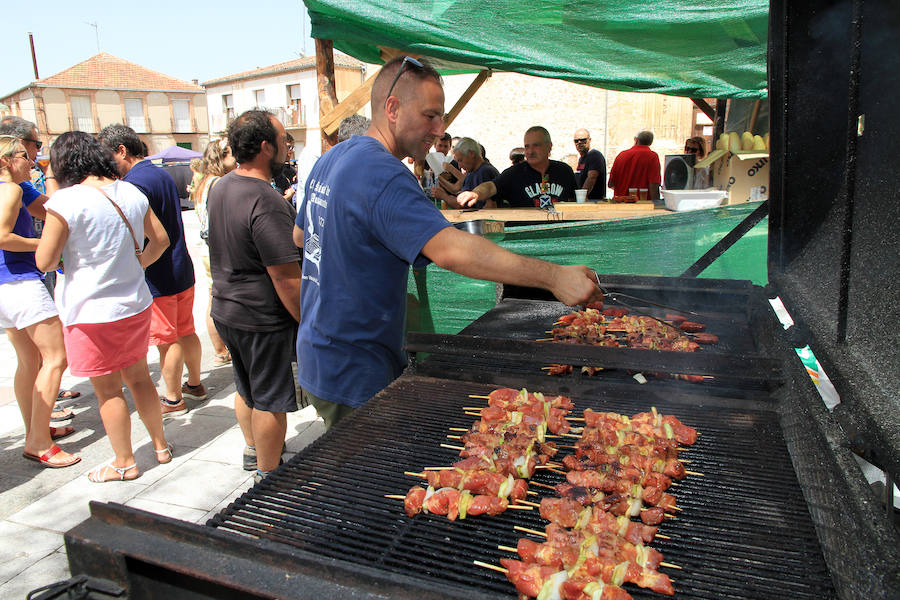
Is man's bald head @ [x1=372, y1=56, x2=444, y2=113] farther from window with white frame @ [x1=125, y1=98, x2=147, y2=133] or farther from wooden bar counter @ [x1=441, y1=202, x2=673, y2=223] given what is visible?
window with white frame @ [x1=125, y1=98, x2=147, y2=133]

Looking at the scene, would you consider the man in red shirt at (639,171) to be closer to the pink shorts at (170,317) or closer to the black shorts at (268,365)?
the pink shorts at (170,317)

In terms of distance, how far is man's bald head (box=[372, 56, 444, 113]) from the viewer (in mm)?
2781

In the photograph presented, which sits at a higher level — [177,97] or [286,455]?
[177,97]

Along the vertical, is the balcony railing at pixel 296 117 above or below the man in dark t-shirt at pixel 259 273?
above

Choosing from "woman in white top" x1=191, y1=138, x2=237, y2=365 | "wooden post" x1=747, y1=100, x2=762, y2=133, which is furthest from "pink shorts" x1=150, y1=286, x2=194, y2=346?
"wooden post" x1=747, y1=100, x2=762, y2=133

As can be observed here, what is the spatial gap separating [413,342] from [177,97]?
59119 millimetres

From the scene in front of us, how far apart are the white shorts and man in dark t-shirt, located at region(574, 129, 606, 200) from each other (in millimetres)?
7294

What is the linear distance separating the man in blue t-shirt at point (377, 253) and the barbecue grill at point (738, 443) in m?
0.26

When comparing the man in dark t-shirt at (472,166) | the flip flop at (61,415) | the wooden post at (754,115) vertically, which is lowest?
the flip flop at (61,415)

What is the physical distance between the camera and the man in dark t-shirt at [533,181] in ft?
24.5

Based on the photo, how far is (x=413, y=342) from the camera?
2.95 meters

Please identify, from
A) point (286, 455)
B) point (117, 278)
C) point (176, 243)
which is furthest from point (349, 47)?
point (286, 455)

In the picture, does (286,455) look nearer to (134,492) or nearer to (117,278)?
(134,492)

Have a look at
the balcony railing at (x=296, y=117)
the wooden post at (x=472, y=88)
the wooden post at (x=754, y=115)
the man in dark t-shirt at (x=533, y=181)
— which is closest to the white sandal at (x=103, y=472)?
the man in dark t-shirt at (x=533, y=181)
